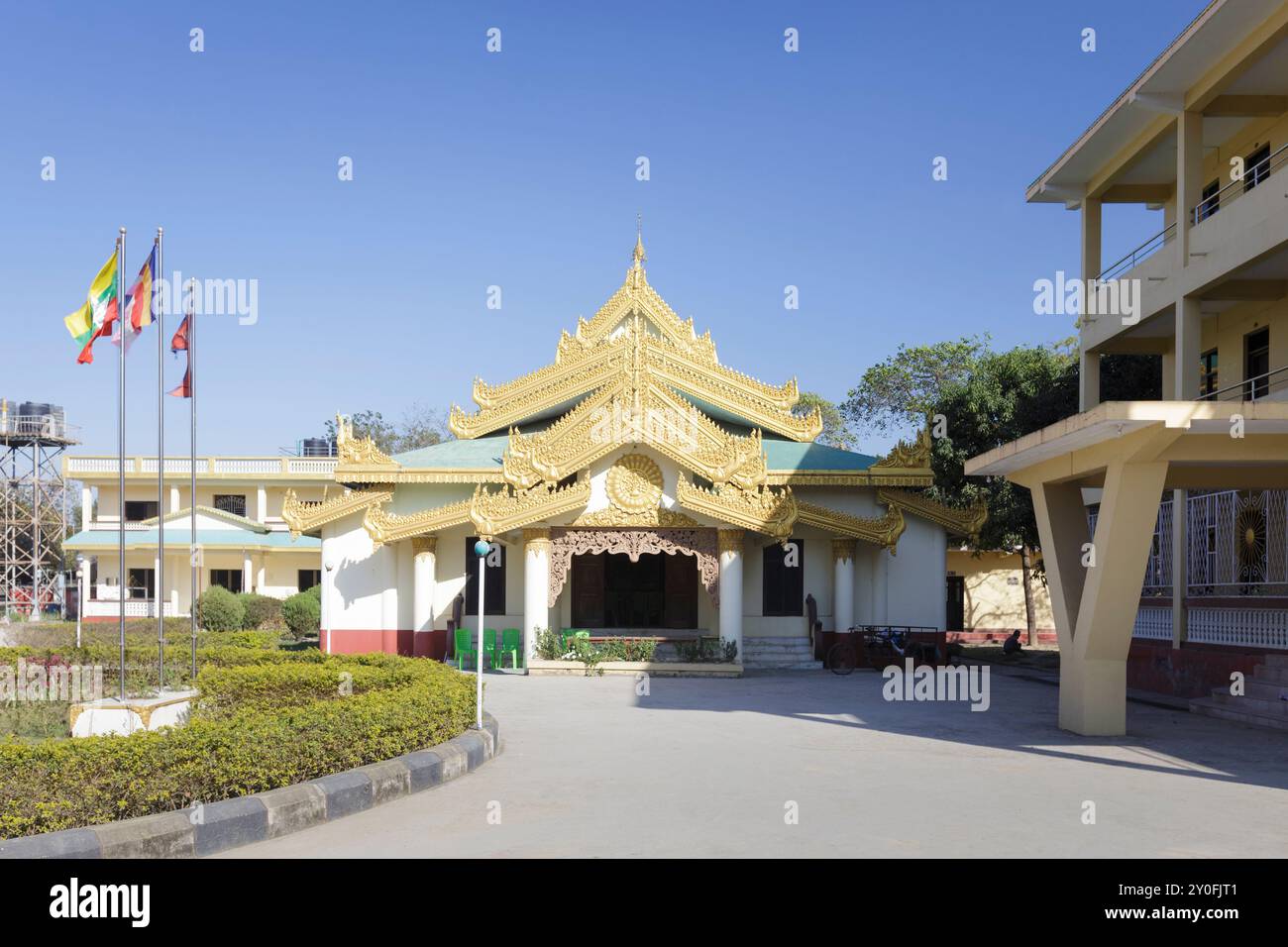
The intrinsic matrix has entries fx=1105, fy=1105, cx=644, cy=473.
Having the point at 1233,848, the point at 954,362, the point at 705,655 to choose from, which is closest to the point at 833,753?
the point at 1233,848

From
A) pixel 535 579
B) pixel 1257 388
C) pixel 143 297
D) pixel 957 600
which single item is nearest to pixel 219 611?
Result: pixel 535 579

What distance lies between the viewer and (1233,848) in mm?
7086

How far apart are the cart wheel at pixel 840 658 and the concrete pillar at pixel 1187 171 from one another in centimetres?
944

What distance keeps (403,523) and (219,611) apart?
10810 millimetres

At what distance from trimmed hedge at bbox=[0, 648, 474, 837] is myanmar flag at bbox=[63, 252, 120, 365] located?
5926 millimetres

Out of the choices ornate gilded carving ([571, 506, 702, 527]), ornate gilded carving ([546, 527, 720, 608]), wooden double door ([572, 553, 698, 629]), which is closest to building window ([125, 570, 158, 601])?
wooden double door ([572, 553, 698, 629])

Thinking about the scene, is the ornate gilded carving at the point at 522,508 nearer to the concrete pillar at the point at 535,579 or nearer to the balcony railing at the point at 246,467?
the concrete pillar at the point at 535,579

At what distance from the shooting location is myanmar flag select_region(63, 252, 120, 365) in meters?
13.1

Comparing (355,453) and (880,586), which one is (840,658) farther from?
(355,453)

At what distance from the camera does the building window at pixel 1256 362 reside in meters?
16.7

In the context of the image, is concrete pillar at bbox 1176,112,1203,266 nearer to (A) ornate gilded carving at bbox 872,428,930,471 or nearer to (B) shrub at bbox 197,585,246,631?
(A) ornate gilded carving at bbox 872,428,930,471

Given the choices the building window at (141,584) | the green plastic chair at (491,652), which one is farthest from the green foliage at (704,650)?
the building window at (141,584)
